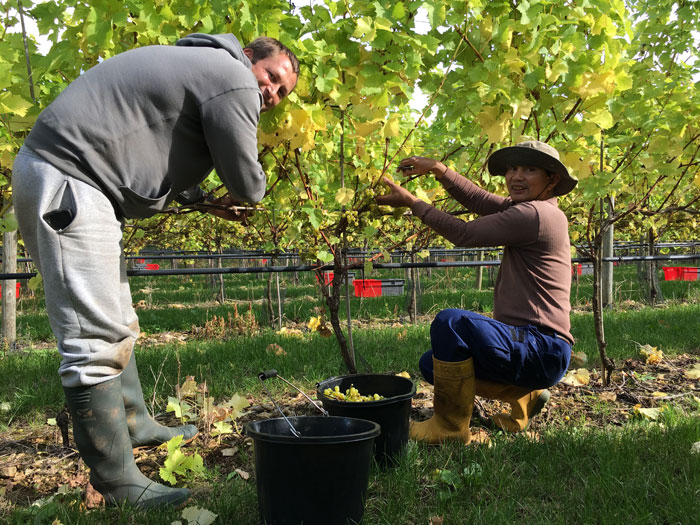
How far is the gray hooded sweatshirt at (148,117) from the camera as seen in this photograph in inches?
60.2

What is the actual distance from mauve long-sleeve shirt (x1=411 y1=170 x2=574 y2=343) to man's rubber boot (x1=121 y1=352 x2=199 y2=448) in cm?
140

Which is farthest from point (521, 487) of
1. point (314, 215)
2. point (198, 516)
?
point (314, 215)

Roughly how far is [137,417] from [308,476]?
0.98 meters

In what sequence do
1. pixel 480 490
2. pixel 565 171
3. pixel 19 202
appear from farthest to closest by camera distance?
pixel 565 171 < pixel 480 490 < pixel 19 202

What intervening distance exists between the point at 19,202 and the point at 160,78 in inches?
23.0

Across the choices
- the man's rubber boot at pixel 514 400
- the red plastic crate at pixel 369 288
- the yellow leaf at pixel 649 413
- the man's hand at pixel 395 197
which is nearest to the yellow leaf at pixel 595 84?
the man's hand at pixel 395 197

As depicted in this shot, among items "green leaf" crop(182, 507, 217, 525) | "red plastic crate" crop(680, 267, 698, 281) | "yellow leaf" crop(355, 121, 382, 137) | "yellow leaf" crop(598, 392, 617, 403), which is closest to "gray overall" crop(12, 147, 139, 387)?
"green leaf" crop(182, 507, 217, 525)

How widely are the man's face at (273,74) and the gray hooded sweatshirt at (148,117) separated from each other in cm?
11

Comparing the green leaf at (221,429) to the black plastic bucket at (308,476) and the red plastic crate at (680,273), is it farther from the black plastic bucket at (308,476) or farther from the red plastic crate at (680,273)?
the red plastic crate at (680,273)

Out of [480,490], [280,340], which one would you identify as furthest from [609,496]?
[280,340]

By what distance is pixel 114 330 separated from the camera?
1.58 m

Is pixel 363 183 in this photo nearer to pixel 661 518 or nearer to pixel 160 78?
pixel 160 78

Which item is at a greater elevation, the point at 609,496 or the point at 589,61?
the point at 589,61

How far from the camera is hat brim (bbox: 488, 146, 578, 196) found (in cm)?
228
